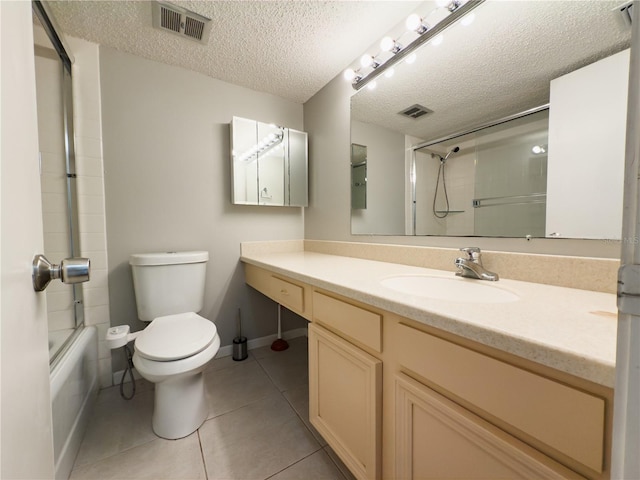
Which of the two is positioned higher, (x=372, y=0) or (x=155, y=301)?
(x=372, y=0)

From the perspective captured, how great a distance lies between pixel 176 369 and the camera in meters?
1.08

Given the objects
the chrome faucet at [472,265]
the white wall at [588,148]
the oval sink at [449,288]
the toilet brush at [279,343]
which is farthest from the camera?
the toilet brush at [279,343]

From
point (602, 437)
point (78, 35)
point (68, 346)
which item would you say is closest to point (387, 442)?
point (602, 437)

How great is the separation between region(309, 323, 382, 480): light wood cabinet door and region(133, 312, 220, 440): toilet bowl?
53 centimetres

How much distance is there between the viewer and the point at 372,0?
1198 millimetres

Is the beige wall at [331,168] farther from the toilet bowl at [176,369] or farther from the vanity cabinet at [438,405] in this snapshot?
the toilet bowl at [176,369]

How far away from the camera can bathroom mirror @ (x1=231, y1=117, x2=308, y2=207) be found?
1814mm

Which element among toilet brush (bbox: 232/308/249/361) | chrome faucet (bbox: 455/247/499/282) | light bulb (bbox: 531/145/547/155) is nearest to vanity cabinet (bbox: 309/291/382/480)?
chrome faucet (bbox: 455/247/499/282)

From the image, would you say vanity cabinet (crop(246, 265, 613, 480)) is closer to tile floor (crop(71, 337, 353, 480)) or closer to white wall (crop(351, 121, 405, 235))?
tile floor (crop(71, 337, 353, 480))

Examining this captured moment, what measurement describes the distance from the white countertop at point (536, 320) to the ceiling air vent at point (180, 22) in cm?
149

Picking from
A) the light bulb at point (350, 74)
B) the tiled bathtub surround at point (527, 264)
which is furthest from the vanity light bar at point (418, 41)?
the tiled bathtub surround at point (527, 264)

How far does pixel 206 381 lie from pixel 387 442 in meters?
1.26

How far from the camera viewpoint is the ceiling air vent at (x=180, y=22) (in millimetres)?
1238

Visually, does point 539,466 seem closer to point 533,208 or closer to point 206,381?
point 533,208
